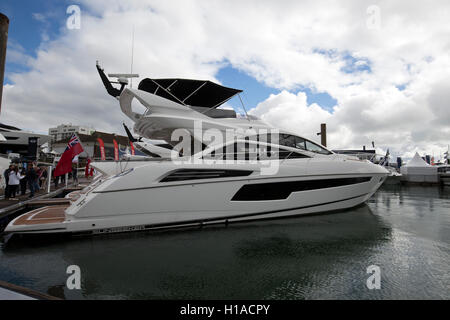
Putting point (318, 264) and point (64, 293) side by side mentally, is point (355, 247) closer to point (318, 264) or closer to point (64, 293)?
point (318, 264)

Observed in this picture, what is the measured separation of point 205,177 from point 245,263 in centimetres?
189

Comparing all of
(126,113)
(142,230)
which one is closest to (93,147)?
(126,113)

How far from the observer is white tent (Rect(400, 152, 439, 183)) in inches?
673

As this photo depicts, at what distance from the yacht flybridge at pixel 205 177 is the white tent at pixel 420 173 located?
15140 millimetres

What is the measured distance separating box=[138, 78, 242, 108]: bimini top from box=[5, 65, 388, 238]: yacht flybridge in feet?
0.09

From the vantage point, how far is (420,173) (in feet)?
57.8

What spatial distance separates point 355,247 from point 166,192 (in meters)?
3.26

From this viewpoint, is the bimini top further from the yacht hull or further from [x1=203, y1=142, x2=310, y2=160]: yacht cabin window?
the yacht hull

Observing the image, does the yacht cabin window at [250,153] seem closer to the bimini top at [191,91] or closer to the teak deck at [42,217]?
the bimini top at [191,91]

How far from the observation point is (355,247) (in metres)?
3.64

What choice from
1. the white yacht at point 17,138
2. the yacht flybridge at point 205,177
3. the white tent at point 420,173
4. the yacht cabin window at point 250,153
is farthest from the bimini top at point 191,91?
the white yacht at point 17,138

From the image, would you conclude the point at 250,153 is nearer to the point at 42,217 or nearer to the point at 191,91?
the point at 191,91

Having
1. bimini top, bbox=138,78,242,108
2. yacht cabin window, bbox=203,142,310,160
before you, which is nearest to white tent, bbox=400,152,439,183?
yacht cabin window, bbox=203,142,310,160

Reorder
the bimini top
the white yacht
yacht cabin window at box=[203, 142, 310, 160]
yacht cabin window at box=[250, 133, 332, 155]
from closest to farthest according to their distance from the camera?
yacht cabin window at box=[203, 142, 310, 160] → yacht cabin window at box=[250, 133, 332, 155] → the bimini top → the white yacht
